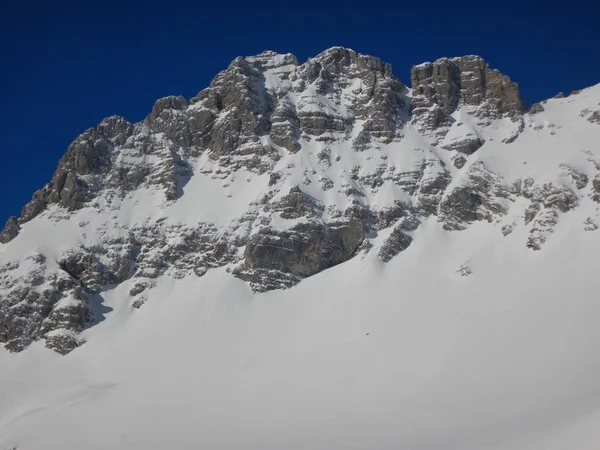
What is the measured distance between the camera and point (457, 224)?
11800 cm

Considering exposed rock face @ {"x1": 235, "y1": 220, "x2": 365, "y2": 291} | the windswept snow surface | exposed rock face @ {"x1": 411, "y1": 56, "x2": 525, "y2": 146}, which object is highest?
exposed rock face @ {"x1": 411, "y1": 56, "x2": 525, "y2": 146}

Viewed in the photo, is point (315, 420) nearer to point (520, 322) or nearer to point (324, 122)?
point (520, 322)

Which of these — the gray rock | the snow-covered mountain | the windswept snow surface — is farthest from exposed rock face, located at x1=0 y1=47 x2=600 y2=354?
the windswept snow surface

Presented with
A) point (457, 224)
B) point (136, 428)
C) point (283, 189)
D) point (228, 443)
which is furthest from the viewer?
point (283, 189)

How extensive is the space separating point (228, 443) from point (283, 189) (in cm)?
5514

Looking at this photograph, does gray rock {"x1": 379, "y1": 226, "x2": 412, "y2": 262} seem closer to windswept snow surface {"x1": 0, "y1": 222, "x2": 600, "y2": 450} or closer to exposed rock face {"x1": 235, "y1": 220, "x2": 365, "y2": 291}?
windswept snow surface {"x1": 0, "y1": 222, "x2": 600, "y2": 450}

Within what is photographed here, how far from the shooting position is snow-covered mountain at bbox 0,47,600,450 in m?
84.8

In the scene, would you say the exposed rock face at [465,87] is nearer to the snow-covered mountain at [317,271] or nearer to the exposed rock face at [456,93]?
the exposed rock face at [456,93]

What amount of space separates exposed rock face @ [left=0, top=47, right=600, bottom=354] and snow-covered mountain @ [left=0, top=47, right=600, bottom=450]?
418mm

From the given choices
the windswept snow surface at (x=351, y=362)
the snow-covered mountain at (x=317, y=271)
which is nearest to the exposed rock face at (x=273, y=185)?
the snow-covered mountain at (x=317, y=271)

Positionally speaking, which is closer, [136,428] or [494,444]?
[494,444]

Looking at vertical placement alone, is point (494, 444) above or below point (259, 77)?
below

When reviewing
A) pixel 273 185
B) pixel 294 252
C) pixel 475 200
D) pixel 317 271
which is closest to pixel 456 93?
pixel 475 200

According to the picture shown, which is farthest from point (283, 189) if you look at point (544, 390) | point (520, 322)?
point (544, 390)
